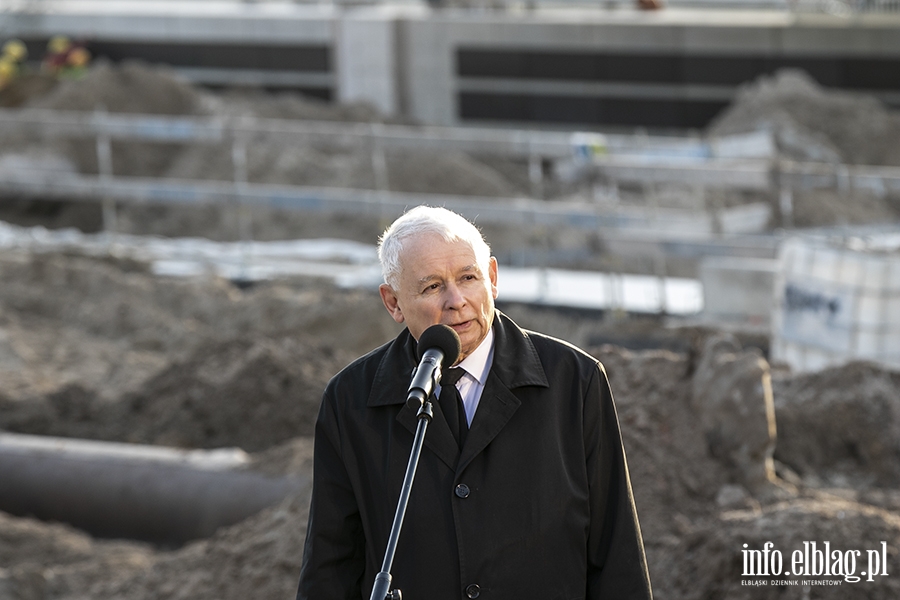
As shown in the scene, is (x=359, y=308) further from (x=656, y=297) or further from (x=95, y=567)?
(x=95, y=567)

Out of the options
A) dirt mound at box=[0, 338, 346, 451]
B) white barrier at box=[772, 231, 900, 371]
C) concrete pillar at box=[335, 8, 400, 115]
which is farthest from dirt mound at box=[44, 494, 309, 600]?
concrete pillar at box=[335, 8, 400, 115]

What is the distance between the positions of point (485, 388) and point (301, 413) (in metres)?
5.31

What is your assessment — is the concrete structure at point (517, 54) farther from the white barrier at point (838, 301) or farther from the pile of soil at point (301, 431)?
the white barrier at point (838, 301)

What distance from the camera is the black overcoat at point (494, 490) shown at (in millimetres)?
2996

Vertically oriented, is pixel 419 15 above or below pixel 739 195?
above

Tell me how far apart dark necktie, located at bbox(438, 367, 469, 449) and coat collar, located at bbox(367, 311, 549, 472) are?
33 millimetres

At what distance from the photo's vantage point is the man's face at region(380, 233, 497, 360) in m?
3.00

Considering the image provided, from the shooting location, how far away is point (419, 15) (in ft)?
69.5

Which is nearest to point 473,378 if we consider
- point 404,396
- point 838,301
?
point 404,396

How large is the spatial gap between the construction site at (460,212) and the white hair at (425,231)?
7.42ft

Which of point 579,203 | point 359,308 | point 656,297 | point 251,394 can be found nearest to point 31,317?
point 359,308

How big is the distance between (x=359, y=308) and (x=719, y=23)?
1065 centimetres

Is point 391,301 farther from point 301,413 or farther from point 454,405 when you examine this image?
point 301,413

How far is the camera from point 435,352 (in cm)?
280
